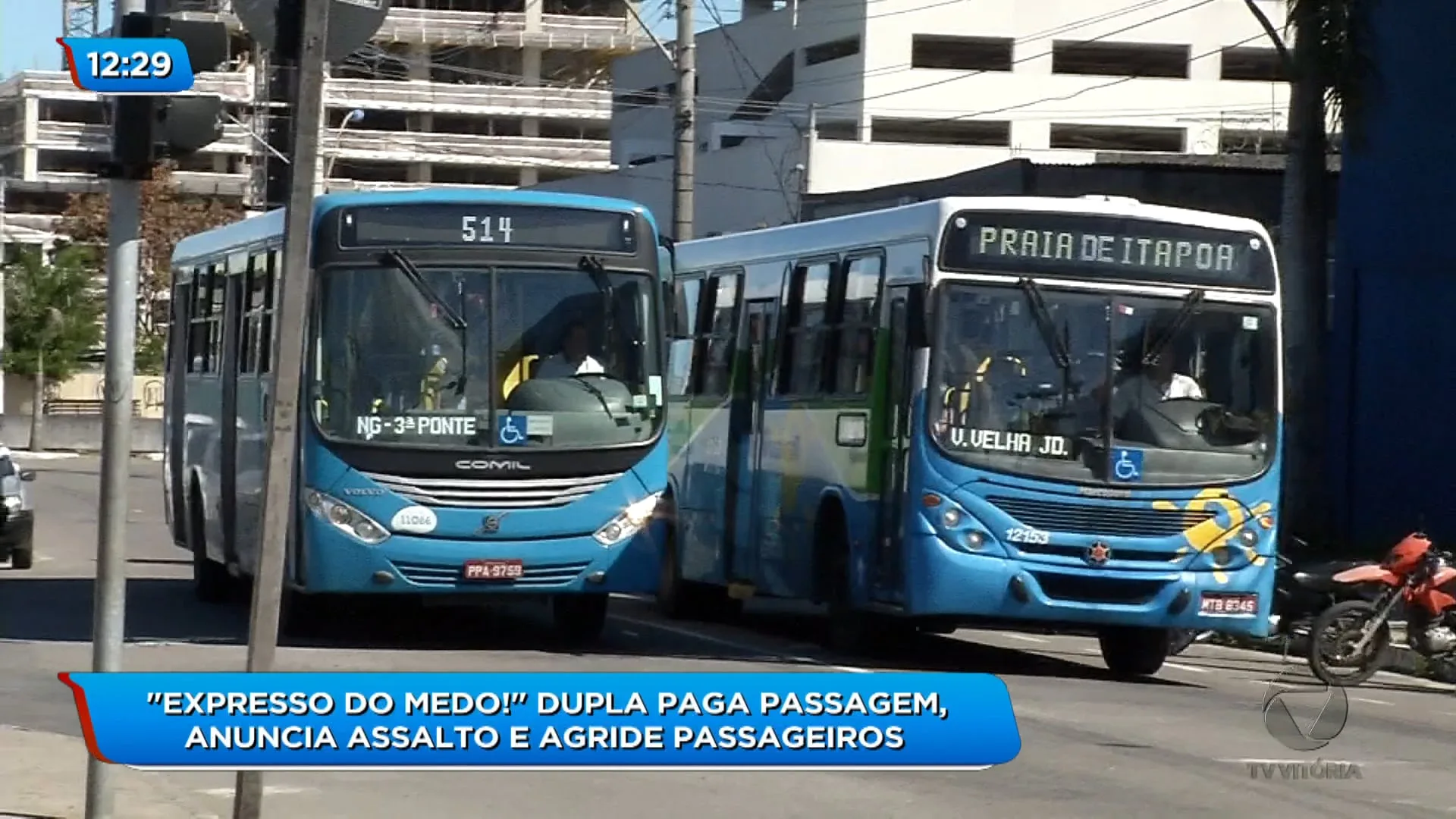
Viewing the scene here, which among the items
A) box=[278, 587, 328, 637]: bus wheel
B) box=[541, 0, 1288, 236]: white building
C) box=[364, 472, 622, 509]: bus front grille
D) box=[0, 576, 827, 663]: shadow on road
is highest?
box=[541, 0, 1288, 236]: white building

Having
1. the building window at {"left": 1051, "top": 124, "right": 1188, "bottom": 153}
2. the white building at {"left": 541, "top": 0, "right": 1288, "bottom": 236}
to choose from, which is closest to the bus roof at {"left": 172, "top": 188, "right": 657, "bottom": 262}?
the white building at {"left": 541, "top": 0, "right": 1288, "bottom": 236}

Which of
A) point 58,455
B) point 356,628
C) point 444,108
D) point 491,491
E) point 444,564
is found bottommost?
point 58,455

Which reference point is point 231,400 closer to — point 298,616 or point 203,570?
point 298,616

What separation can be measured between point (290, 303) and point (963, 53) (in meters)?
70.4

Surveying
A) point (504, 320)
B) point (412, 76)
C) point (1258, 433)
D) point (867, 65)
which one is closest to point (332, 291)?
point (504, 320)

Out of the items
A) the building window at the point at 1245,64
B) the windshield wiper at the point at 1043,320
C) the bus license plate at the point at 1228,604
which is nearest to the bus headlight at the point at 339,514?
the windshield wiper at the point at 1043,320

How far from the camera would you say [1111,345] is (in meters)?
16.2

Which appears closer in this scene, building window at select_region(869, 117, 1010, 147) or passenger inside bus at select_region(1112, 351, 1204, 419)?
passenger inside bus at select_region(1112, 351, 1204, 419)

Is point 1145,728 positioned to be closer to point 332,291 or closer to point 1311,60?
point 332,291

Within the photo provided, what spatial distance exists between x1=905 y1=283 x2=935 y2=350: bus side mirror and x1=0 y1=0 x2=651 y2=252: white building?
301 ft

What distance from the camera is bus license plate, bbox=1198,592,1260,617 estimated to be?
53.5 feet

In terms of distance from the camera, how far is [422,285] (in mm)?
16812

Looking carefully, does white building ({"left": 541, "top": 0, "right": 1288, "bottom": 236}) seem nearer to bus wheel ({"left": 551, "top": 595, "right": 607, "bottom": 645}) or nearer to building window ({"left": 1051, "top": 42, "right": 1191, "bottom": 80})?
building window ({"left": 1051, "top": 42, "right": 1191, "bottom": 80})

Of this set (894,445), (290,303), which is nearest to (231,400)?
(894,445)
